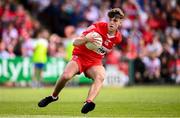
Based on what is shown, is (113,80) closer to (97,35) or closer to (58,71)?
(58,71)

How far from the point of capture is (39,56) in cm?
2888

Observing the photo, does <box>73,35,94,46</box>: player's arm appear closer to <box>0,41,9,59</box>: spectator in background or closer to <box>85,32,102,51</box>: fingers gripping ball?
<box>85,32,102,51</box>: fingers gripping ball

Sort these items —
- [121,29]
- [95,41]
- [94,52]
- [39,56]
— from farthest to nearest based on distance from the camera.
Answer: [121,29] < [39,56] < [94,52] < [95,41]

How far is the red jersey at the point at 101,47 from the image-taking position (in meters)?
14.0

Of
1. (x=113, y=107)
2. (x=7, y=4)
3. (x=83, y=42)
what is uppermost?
(x=7, y=4)

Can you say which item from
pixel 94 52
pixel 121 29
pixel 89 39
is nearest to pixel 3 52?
pixel 121 29

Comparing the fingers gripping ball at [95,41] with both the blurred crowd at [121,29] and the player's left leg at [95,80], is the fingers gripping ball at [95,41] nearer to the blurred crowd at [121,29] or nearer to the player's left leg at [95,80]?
the player's left leg at [95,80]

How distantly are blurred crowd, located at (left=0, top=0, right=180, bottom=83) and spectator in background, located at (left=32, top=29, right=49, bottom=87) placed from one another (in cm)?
62

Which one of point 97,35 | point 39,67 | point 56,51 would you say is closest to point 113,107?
point 97,35

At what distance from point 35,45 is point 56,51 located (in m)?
2.10

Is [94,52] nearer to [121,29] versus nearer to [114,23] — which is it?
[114,23]

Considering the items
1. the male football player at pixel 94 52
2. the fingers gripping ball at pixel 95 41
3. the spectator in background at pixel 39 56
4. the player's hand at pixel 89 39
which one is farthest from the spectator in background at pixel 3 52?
the player's hand at pixel 89 39

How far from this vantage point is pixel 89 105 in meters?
13.2

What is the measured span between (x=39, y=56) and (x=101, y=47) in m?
15.1
